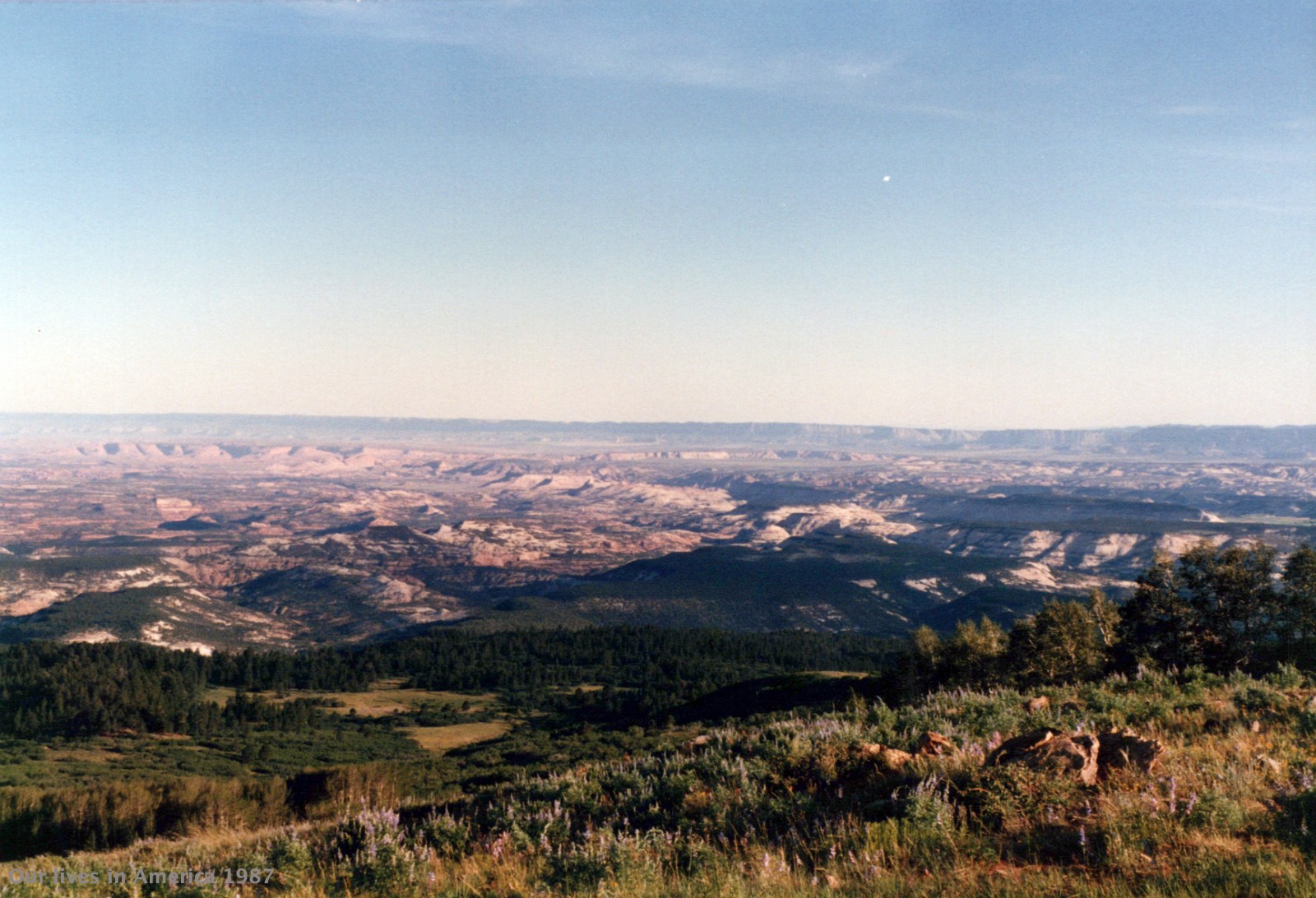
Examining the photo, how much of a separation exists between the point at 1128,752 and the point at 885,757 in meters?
3.13

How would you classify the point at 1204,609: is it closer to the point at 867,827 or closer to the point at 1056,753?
the point at 1056,753

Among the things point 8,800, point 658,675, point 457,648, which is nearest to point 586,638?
point 457,648

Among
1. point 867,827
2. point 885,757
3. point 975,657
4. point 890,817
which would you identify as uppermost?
point 867,827

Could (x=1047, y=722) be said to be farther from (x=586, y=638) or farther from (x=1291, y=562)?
(x=586, y=638)

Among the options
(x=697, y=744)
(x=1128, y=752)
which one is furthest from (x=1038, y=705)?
(x=697, y=744)

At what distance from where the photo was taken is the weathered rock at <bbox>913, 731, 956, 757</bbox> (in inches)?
446

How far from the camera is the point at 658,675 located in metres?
141

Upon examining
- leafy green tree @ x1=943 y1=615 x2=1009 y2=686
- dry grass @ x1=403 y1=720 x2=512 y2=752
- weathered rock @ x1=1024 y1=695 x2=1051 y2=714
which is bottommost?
dry grass @ x1=403 y1=720 x2=512 y2=752

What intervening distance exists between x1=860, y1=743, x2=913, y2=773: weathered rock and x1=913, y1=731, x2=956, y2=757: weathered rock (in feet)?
0.75

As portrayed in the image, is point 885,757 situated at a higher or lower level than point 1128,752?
lower

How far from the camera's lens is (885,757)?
37.3 ft

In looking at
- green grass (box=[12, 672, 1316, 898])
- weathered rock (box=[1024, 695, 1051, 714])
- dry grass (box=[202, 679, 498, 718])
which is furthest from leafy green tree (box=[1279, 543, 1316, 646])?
dry grass (box=[202, 679, 498, 718])

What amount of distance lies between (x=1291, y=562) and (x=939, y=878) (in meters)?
63.6

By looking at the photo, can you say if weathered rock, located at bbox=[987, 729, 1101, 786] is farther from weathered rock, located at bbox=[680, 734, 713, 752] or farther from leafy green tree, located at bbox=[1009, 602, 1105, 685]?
leafy green tree, located at bbox=[1009, 602, 1105, 685]
